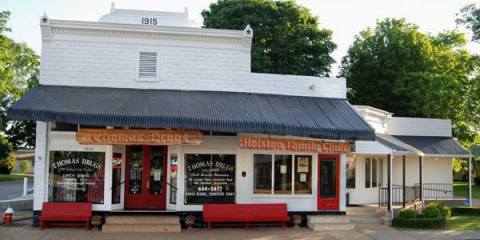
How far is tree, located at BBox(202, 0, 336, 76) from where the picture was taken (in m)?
37.6

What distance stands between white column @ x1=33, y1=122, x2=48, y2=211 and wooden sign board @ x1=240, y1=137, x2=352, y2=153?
6.62m

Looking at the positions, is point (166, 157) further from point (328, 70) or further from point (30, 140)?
point (30, 140)

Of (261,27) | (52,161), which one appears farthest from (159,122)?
(261,27)

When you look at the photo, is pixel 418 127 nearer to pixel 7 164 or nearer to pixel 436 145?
pixel 436 145

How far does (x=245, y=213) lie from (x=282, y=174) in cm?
226

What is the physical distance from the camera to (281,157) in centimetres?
1888

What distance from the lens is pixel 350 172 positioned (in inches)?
925

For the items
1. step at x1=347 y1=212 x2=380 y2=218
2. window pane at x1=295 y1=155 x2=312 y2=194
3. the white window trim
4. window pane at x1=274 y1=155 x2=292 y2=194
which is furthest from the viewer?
step at x1=347 y1=212 x2=380 y2=218

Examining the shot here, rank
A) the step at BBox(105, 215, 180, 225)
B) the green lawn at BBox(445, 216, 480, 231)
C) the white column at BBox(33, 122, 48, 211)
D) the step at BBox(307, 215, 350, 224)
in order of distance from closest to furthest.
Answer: the step at BBox(105, 215, 180, 225), the white column at BBox(33, 122, 48, 211), the step at BBox(307, 215, 350, 224), the green lawn at BBox(445, 216, 480, 231)

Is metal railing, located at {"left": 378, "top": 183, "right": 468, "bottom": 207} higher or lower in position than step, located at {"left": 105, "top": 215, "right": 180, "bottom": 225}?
higher

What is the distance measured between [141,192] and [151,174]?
72cm

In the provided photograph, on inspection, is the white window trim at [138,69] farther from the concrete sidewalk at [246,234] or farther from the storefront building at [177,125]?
the concrete sidewalk at [246,234]

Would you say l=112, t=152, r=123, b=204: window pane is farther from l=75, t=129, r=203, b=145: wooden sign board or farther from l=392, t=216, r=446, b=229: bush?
l=392, t=216, r=446, b=229: bush

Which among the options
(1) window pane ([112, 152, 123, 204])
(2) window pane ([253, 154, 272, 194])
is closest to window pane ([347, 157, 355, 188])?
(2) window pane ([253, 154, 272, 194])
